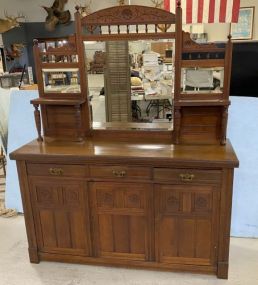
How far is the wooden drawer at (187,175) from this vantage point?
1.91 meters

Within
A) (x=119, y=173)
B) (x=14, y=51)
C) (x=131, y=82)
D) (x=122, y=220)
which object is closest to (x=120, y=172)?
→ (x=119, y=173)

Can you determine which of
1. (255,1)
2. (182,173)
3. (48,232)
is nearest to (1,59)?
(255,1)

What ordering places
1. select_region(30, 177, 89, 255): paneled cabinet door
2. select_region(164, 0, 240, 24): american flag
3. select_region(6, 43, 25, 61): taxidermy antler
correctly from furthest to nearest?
select_region(6, 43, 25, 61): taxidermy antler
select_region(164, 0, 240, 24): american flag
select_region(30, 177, 89, 255): paneled cabinet door

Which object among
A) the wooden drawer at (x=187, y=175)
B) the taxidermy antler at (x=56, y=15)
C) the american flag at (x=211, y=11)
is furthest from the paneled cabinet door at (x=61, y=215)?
the taxidermy antler at (x=56, y=15)

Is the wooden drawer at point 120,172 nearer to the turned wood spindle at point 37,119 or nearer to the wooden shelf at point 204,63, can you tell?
the turned wood spindle at point 37,119

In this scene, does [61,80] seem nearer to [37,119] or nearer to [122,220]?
[37,119]

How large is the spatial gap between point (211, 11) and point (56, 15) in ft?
16.9

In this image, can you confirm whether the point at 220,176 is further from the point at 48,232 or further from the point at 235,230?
the point at 48,232

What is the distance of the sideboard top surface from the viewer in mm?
1893

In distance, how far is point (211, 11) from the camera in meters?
2.66

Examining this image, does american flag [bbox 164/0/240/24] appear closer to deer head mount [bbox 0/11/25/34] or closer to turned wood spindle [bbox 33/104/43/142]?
turned wood spindle [bbox 33/104/43/142]

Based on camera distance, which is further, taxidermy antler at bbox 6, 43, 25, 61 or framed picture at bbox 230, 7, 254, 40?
taxidermy antler at bbox 6, 43, 25, 61

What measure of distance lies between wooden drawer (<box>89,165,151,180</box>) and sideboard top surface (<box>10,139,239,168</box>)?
0.05m

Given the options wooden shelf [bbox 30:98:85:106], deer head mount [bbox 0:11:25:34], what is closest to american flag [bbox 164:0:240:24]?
wooden shelf [bbox 30:98:85:106]
